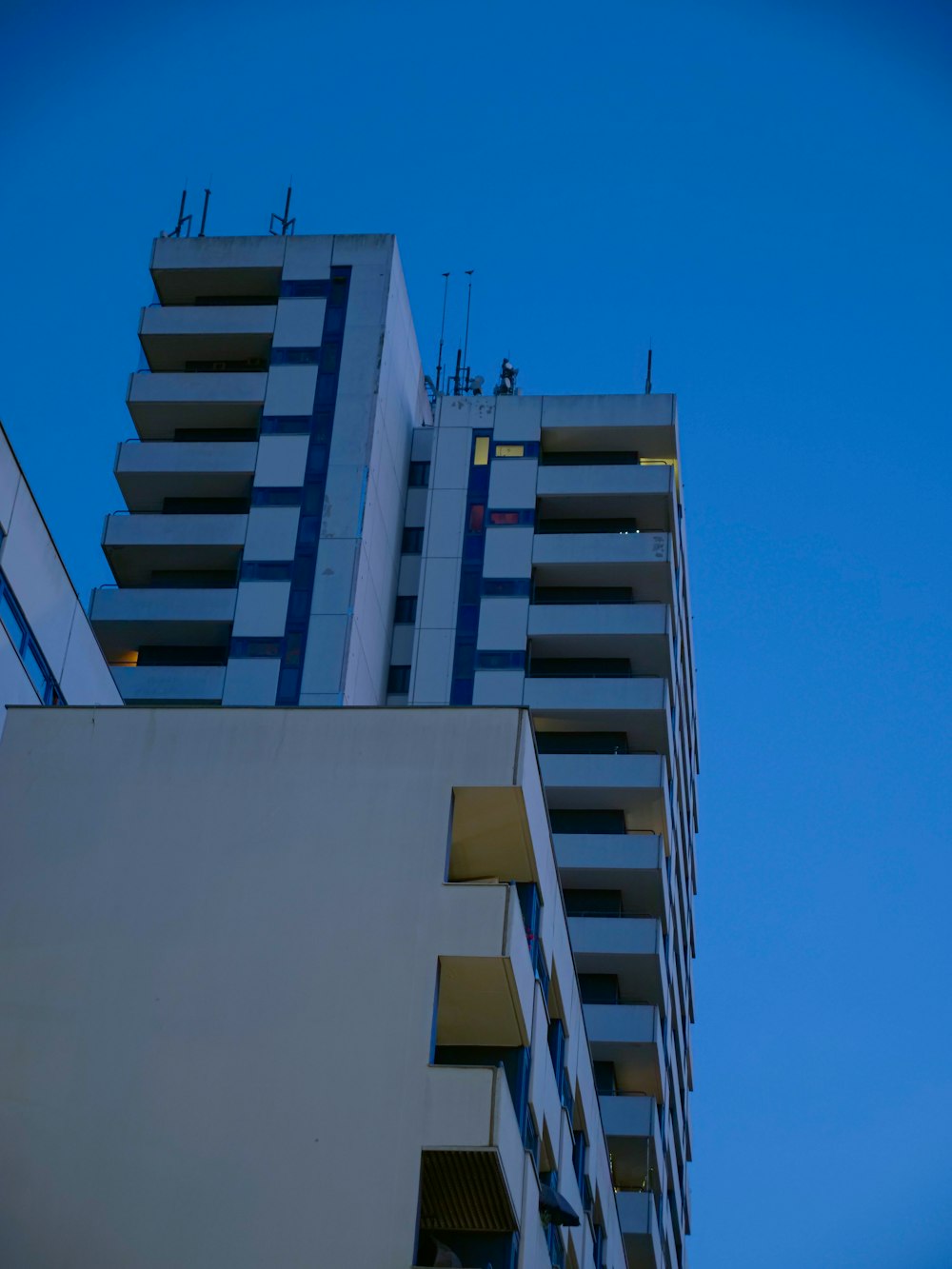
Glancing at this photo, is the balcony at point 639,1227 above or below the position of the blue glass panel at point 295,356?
below

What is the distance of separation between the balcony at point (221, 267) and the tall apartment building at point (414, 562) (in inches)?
→ 4.8

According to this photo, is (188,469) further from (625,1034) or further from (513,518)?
(625,1034)

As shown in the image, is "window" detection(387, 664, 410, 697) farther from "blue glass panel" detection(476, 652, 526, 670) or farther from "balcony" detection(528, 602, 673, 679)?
"balcony" detection(528, 602, 673, 679)

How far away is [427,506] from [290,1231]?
48585 millimetres

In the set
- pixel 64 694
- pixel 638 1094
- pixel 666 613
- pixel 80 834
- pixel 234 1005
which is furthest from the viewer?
pixel 666 613

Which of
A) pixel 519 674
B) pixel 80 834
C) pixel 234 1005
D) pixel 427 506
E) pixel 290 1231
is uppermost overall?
pixel 427 506

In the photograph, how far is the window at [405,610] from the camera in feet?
250

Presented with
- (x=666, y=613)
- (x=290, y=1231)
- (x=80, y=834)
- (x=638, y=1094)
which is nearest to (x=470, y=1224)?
(x=290, y=1231)

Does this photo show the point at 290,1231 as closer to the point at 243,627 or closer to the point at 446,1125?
the point at 446,1125

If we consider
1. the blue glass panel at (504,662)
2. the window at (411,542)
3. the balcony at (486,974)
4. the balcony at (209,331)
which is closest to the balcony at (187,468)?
the balcony at (209,331)

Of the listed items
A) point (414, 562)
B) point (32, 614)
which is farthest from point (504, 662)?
point (32, 614)

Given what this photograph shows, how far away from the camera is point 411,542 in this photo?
78312mm

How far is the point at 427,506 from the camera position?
252 ft

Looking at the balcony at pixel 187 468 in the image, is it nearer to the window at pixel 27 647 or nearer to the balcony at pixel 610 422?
the balcony at pixel 610 422
